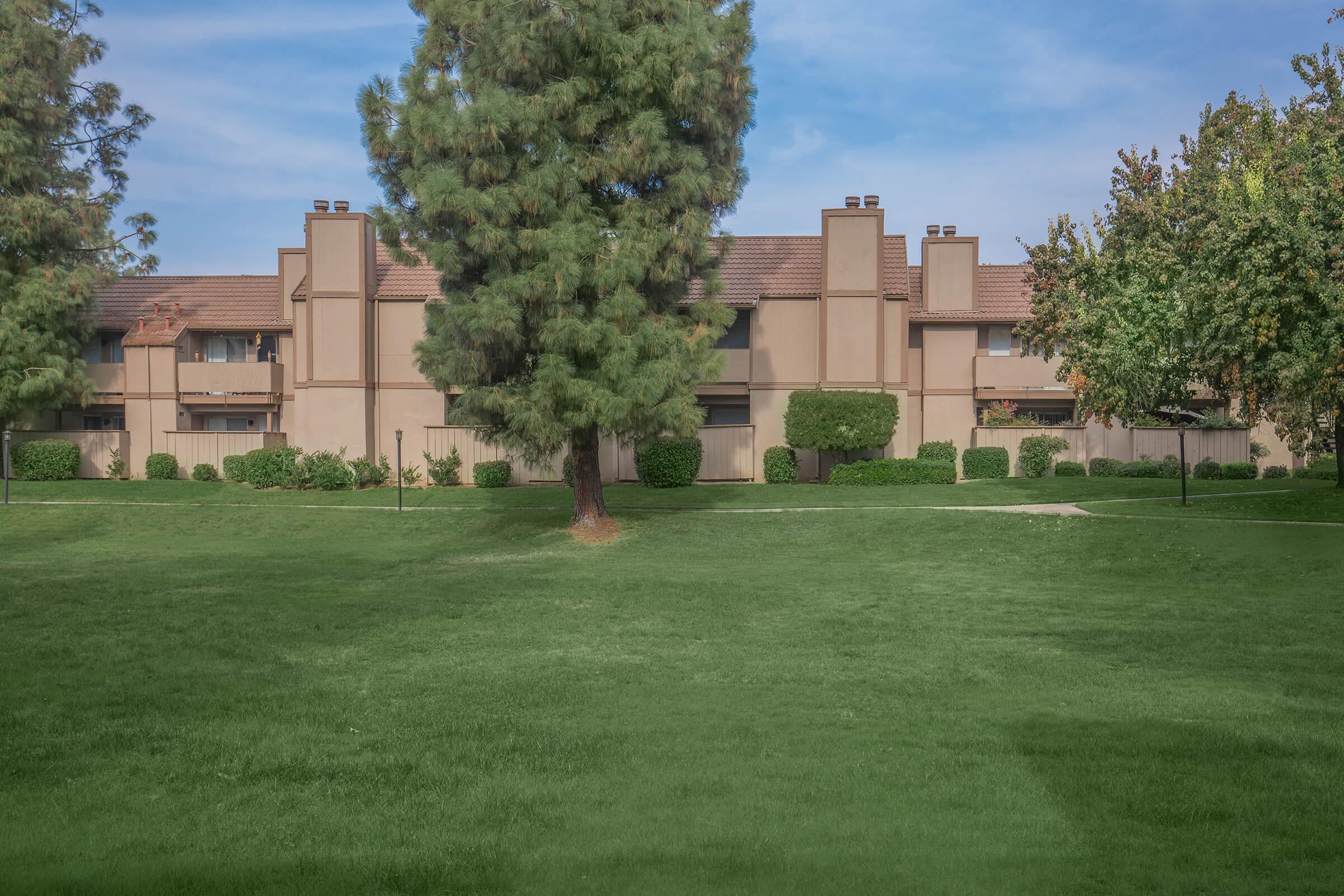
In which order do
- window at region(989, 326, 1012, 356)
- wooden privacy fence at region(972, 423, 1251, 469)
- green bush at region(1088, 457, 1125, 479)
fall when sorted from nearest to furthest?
green bush at region(1088, 457, 1125, 479) < wooden privacy fence at region(972, 423, 1251, 469) < window at region(989, 326, 1012, 356)

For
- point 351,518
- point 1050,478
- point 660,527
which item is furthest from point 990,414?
point 351,518

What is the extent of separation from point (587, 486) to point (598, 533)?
3.81ft

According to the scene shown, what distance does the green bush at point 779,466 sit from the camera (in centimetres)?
3195

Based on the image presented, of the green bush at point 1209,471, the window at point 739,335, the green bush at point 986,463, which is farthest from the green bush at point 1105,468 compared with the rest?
the window at point 739,335

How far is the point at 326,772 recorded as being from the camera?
7.16m

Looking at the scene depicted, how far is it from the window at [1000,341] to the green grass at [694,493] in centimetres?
738

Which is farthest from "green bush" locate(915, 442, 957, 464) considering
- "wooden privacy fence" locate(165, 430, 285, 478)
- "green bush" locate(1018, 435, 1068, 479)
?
A: "wooden privacy fence" locate(165, 430, 285, 478)

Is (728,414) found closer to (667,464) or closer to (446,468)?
(667,464)

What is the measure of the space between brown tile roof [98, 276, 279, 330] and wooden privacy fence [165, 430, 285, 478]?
4288 millimetres

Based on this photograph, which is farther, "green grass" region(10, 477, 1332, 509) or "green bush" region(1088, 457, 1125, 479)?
"green bush" region(1088, 457, 1125, 479)

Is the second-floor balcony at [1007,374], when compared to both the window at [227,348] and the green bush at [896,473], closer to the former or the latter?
the green bush at [896,473]

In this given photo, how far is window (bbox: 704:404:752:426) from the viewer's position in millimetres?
34844

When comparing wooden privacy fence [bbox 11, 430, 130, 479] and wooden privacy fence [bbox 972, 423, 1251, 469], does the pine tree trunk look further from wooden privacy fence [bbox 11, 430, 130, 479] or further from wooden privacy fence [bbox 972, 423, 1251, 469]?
wooden privacy fence [bbox 11, 430, 130, 479]

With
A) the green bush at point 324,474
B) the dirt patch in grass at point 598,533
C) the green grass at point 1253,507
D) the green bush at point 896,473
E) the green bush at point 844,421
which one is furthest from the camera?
the green bush at point 324,474
